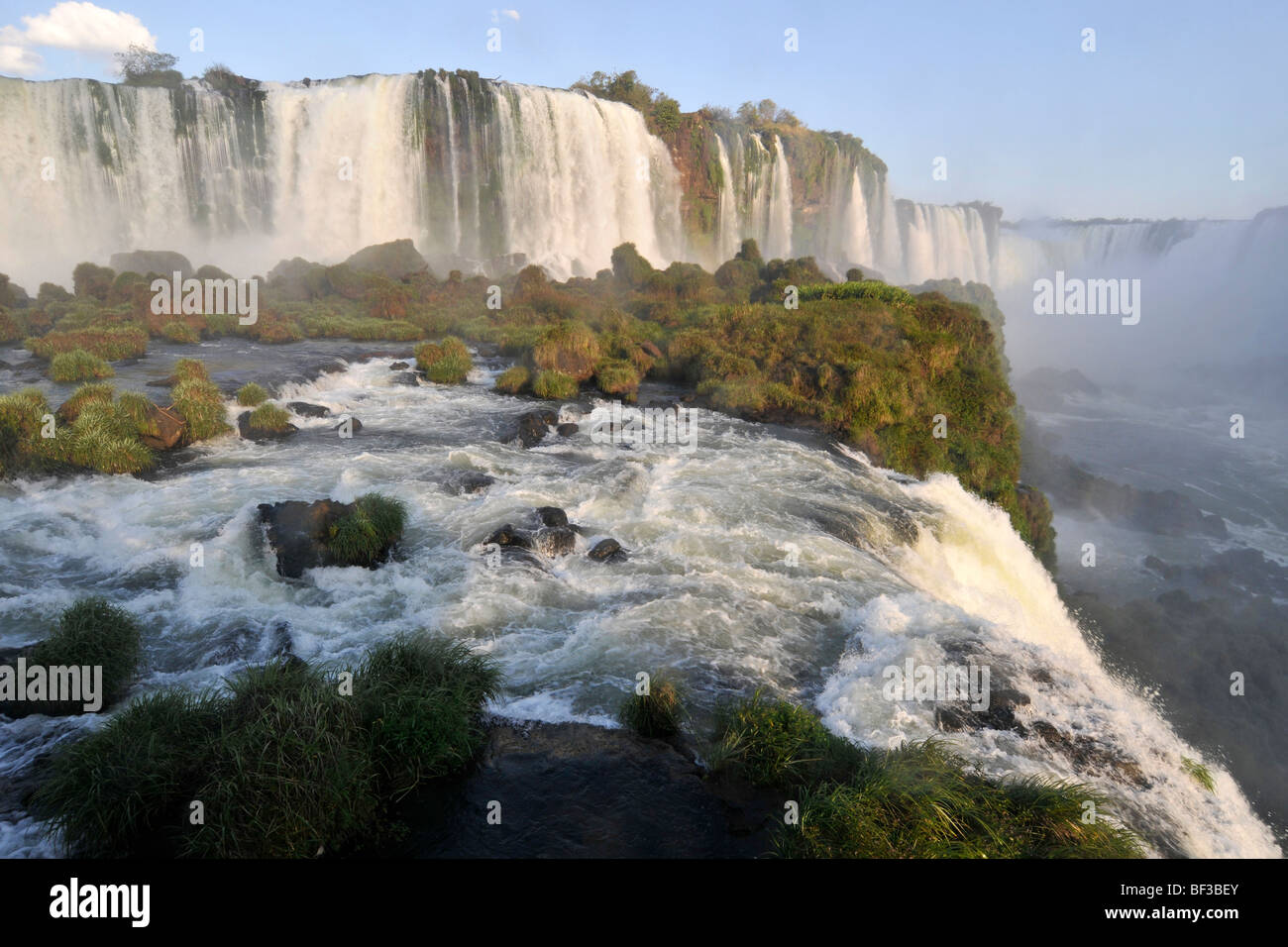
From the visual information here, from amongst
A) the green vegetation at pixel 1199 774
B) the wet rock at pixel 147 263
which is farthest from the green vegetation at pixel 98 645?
the wet rock at pixel 147 263

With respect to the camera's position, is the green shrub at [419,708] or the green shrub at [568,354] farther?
the green shrub at [568,354]

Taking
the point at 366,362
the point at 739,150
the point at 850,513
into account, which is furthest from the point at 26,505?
the point at 739,150

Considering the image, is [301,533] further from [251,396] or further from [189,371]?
[189,371]

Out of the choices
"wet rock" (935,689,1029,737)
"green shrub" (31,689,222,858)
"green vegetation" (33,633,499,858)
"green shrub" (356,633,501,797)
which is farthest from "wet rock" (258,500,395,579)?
"wet rock" (935,689,1029,737)

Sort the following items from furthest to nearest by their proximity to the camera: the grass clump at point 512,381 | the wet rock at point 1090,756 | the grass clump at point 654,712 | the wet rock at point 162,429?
1. the grass clump at point 512,381
2. the wet rock at point 162,429
3. the wet rock at point 1090,756
4. the grass clump at point 654,712

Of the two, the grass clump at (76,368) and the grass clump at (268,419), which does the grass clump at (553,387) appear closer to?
the grass clump at (268,419)

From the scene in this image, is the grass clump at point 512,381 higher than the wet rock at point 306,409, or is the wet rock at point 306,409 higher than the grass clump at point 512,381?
the grass clump at point 512,381

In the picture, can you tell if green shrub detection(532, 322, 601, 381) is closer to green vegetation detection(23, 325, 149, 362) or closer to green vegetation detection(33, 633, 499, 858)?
green vegetation detection(23, 325, 149, 362)
